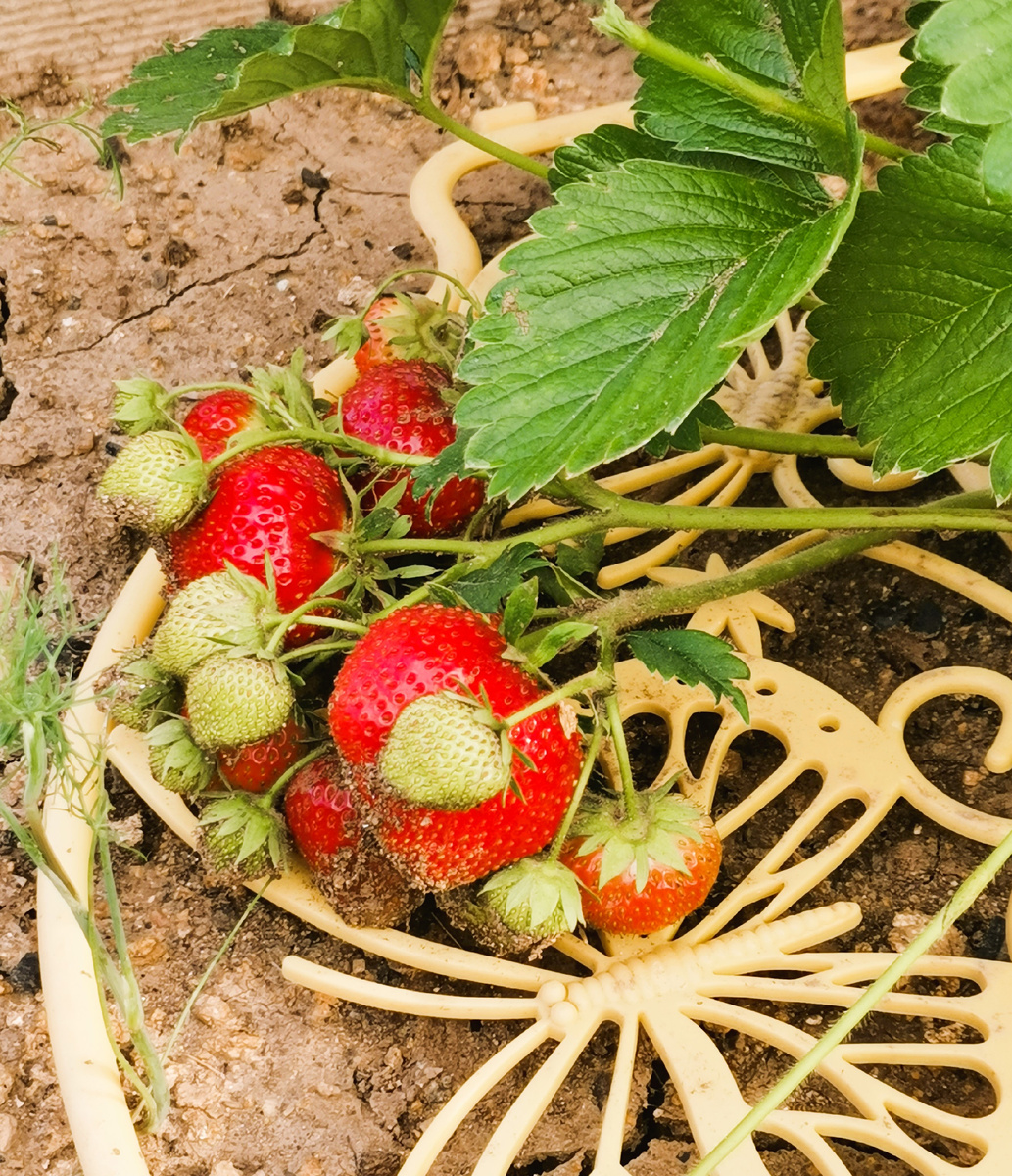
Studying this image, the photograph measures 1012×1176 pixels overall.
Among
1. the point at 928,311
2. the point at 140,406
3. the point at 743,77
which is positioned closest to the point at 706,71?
the point at 743,77

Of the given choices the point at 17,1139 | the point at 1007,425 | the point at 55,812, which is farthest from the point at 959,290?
the point at 17,1139

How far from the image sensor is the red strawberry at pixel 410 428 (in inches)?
38.0

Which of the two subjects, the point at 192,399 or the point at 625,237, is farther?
the point at 192,399

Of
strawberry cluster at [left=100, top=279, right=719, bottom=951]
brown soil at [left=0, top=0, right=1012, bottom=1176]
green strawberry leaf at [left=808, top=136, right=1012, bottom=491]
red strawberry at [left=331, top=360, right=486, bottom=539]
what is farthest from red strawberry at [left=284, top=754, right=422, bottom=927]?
green strawberry leaf at [left=808, top=136, right=1012, bottom=491]

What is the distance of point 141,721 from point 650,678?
0.45 meters

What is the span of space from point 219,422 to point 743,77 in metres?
0.49

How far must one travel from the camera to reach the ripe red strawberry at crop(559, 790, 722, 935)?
85 centimetres

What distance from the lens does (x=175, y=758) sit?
34.0 inches

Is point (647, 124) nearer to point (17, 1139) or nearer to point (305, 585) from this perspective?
point (305, 585)

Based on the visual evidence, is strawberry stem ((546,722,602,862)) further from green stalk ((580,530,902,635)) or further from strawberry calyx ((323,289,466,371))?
strawberry calyx ((323,289,466,371))

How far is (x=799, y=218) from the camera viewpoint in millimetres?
742

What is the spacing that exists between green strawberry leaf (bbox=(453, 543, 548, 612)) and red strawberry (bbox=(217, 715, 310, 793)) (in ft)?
0.58

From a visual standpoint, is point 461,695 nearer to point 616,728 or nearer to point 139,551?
point 616,728

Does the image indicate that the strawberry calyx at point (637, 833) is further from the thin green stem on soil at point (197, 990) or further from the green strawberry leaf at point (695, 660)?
the thin green stem on soil at point (197, 990)
